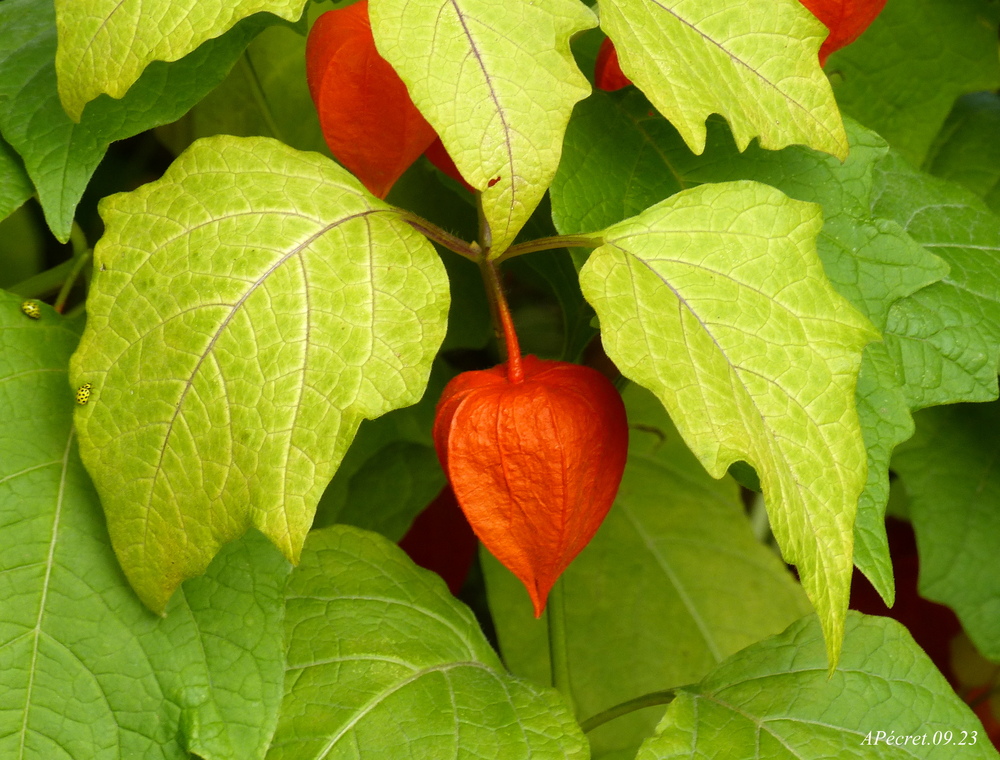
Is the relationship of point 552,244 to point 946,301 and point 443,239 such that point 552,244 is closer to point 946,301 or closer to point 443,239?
point 443,239

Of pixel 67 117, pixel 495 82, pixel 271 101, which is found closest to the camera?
pixel 495 82

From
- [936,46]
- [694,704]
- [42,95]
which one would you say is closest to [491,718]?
[694,704]

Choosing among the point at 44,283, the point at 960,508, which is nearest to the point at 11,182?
the point at 44,283

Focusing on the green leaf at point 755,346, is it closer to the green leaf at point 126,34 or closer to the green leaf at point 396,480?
the green leaf at point 126,34

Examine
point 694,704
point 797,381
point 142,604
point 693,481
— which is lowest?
point 693,481

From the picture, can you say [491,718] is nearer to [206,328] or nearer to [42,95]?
[206,328]

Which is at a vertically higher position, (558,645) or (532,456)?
(532,456)

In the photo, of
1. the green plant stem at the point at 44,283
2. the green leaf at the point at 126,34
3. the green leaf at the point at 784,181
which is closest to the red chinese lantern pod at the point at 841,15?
the green leaf at the point at 784,181
